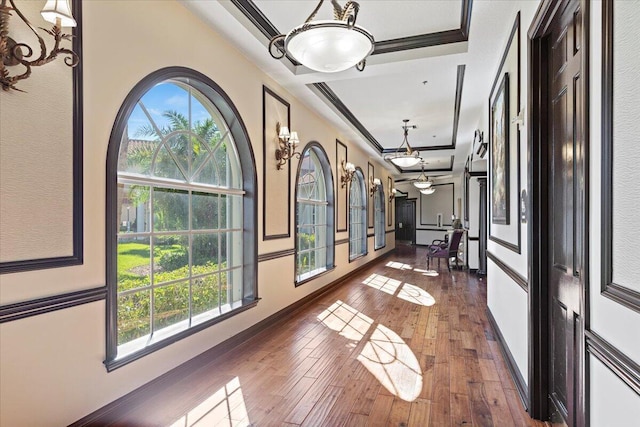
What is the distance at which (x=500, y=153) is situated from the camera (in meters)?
3.51

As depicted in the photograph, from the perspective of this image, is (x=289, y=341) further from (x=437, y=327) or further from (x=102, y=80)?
(x=102, y=80)

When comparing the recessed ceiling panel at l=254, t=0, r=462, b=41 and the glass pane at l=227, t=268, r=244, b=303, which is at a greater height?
the recessed ceiling panel at l=254, t=0, r=462, b=41

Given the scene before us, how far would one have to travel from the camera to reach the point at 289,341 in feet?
12.6

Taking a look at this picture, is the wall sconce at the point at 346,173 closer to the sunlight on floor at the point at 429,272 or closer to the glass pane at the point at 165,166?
the sunlight on floor at the point at 429,272

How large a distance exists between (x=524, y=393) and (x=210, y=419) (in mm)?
2116

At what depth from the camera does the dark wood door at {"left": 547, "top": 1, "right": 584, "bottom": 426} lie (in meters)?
1.79

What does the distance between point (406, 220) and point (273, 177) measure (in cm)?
1400

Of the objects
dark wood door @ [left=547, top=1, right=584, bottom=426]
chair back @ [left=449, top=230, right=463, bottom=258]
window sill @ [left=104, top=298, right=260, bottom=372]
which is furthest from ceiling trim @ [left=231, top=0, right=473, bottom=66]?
chair back @ [left=449, top=230, right=463, bottom=258]

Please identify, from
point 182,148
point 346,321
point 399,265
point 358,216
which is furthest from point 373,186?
point 182,148

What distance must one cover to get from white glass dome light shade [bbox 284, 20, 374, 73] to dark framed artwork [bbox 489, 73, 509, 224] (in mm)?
1645

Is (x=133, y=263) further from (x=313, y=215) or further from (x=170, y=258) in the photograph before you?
(x=313, y=215)

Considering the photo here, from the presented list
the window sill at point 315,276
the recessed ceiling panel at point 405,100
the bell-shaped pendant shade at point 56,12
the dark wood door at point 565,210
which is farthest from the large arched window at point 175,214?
the dark wood door at point 565,210

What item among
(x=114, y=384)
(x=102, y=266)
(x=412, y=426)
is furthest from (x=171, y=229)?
(x=412, y=426)

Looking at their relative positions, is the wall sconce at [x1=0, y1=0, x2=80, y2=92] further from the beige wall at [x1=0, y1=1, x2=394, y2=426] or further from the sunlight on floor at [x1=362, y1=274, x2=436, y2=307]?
the sunlight on floor at [x1=362, y1=274, x2=436, y2=307]
